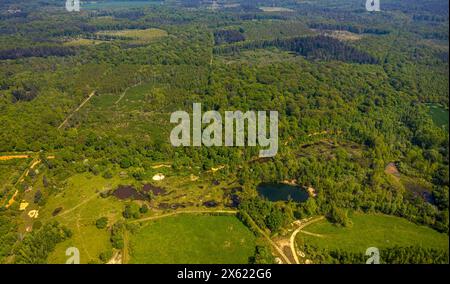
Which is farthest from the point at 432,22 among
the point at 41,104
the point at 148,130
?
the point at 41,104

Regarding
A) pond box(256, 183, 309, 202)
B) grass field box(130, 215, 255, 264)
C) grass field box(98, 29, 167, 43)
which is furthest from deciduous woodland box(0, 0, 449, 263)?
grass field box(98, 29, 167, 43)

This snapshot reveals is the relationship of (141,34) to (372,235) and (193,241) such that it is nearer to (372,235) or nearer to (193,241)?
(193,241)

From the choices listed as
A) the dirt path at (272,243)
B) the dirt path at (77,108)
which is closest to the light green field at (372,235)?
the dirt path at (272,243)

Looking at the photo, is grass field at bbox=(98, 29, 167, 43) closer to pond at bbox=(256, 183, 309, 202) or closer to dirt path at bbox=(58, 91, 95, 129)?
dirt path at bbox=(58, 91, 95, 129)

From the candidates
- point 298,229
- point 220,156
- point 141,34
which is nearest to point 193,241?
point 298,229

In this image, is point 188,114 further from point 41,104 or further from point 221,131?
point 41,104

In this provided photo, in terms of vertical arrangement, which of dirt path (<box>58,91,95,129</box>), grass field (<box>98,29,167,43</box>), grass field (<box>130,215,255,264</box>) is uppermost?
grass field (<box>98,29,167,43</box>)

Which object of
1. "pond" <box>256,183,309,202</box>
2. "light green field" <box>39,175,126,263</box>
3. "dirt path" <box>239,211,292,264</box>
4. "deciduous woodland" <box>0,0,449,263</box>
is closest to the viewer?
"dirt path" <box>239,211,292,264</box>
